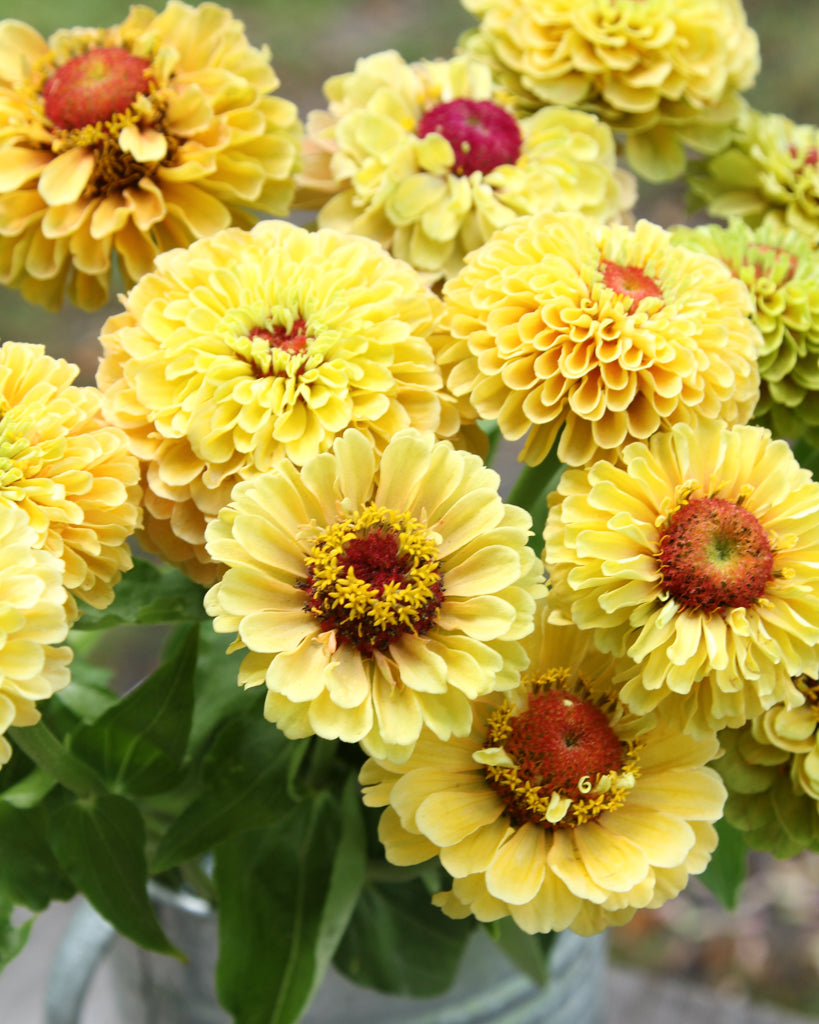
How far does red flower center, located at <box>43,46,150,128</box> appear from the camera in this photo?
0.51 metres

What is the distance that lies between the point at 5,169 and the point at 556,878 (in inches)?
14.9

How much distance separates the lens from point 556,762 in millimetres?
402

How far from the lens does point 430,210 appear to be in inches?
20.8

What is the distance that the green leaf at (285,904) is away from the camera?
20.5 inches

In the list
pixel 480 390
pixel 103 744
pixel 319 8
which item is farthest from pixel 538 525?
pixel 319 8

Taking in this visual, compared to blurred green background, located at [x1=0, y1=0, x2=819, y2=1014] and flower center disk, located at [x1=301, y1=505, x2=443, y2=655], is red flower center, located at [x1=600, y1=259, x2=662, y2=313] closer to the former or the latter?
flower center disk, located at [x1=301, y1=505, x2=443, y2=655]

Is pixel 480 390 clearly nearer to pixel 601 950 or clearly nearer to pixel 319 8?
pixel 601 950

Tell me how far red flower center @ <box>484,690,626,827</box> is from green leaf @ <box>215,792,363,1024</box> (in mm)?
149

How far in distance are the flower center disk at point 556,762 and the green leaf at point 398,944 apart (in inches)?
8.0

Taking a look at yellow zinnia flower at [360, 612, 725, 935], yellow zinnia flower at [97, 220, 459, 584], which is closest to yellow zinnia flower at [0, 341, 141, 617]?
yellow zinnia flower at [97, 220, 459, 584]

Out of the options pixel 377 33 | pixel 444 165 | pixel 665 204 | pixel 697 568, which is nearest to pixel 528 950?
pixel 697 568

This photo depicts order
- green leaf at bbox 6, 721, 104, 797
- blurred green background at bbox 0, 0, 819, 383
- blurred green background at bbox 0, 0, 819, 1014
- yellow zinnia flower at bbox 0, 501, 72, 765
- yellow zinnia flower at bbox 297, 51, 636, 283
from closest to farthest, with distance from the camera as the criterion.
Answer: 1. yellow zinnia flower at bbox 0, 501, 72, 765
2. green leaf at bbox 6, 721, 104, 797
3. yellow zinnia flower at bbox 297, 51, 636, 283
4. blurred green background at bbox 0, 0, 819, 1014
5. blurred green background at bbox 0, 0, 819, 383

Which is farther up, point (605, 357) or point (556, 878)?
point (605, 357)

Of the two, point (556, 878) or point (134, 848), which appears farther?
point (134, 848)
